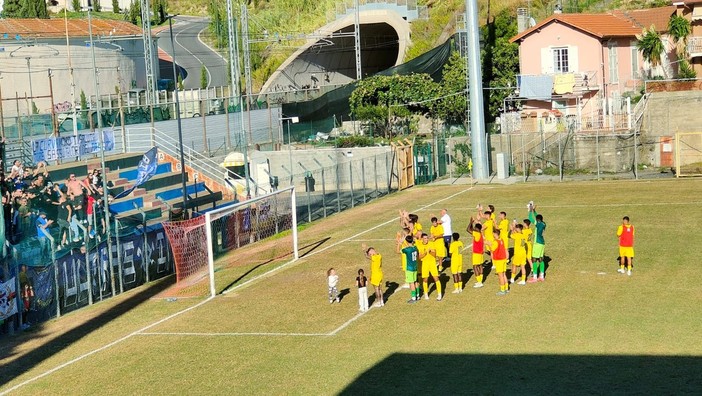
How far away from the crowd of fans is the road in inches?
2248

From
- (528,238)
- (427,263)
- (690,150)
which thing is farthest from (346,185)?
(427,263)

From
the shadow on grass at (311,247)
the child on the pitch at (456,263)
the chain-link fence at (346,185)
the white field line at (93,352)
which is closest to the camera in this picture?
the white field line at (93,352)

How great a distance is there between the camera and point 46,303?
27.8 meters

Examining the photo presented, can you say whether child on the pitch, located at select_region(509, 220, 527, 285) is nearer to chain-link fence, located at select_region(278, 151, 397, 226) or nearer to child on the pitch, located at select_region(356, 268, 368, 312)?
child on the pitch, located at select_region(356, 268, 368, 312)

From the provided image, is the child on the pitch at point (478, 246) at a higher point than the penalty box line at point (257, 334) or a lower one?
higher

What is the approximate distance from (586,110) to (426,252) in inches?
1508

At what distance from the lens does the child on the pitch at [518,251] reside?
994 inches

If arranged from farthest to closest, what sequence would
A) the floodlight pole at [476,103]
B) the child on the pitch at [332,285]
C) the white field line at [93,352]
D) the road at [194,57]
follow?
the road at [194,57]
the floodlight pole at [476,103]
the child on the pitch at [332,285]
the white field line at [93,352]

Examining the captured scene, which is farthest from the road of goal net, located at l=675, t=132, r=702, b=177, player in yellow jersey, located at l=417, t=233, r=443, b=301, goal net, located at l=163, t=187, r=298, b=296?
player in yellow jersey, located at l=417, t=233, r=443, b=301

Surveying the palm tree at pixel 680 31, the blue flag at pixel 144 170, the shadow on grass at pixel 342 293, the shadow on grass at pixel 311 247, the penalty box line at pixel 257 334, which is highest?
the palm tree at pixel 680 31

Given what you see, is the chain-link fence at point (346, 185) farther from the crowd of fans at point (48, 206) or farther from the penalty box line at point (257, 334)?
the penalty box line at point (257, 334)

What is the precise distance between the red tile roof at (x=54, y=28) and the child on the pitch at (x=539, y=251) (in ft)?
157

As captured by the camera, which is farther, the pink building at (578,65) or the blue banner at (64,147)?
the pink building at (578,65)

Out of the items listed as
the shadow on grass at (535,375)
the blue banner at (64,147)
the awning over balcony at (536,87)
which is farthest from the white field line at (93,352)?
the awning over balcony at (536,87)
